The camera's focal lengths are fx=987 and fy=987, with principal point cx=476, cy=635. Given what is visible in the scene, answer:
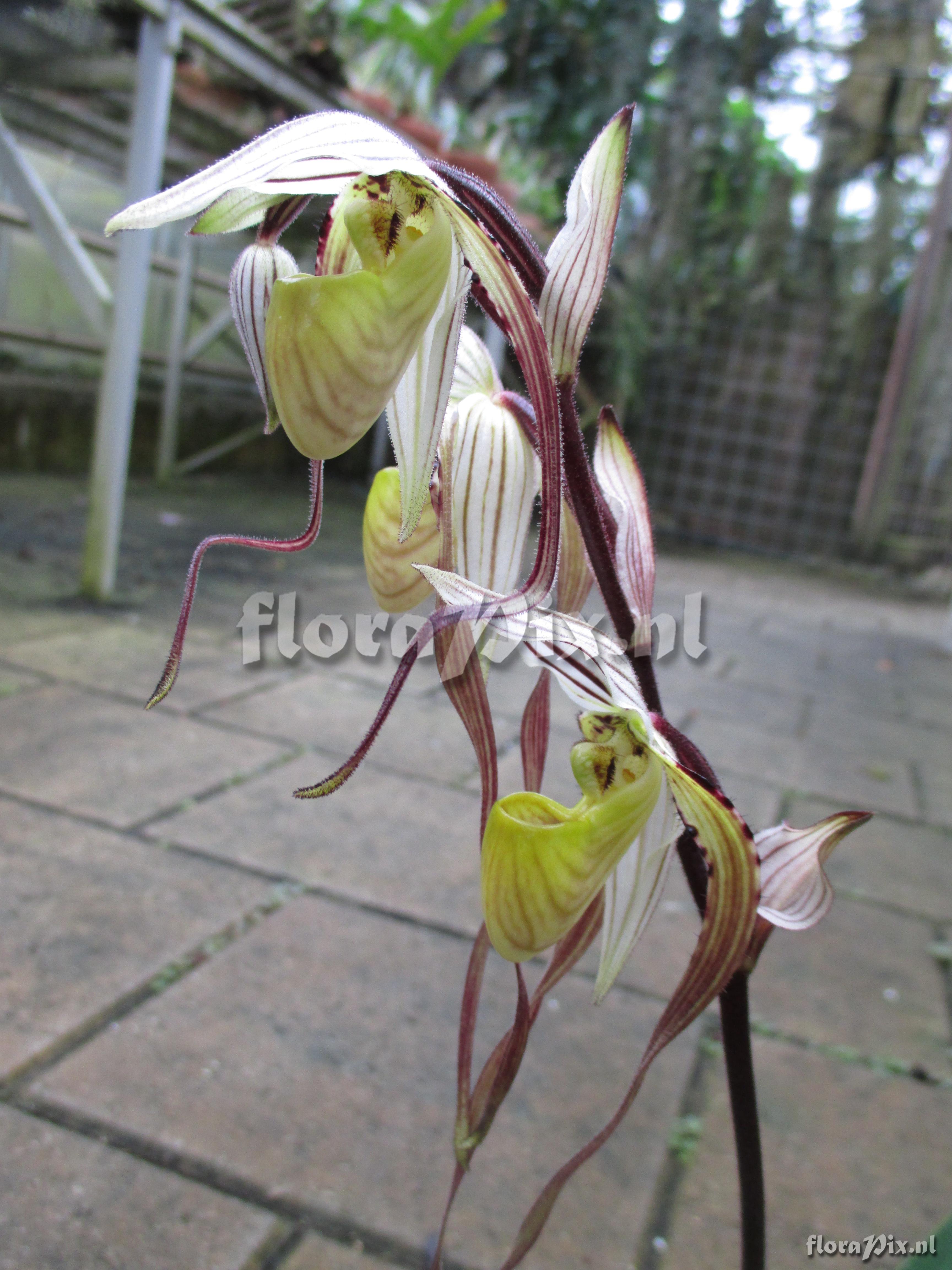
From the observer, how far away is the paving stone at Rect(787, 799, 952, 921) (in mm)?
1317

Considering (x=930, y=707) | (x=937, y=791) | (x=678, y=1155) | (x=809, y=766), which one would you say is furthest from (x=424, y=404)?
(x=930, y=707)

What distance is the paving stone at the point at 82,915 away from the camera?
812mm

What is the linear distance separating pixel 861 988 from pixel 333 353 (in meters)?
1.03

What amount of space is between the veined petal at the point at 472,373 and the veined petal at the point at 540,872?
0.16m

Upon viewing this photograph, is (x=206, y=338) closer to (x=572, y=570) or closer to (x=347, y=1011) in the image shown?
(x=347, y=1011)

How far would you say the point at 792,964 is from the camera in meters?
1.10

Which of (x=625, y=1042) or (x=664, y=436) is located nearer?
(x=625, y=1042)

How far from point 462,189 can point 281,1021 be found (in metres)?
0.75

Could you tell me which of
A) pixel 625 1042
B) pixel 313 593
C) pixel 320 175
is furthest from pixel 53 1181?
pixel 313 593

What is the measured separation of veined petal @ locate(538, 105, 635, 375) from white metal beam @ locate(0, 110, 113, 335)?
1.85 meters

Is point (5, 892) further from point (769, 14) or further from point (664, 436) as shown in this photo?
point (769, 14)

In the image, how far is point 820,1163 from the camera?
78 centimetres

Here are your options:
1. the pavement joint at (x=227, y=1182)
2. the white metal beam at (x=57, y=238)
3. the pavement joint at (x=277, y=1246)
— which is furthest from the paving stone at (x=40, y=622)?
the pavement joint at (x=277, y=1246)

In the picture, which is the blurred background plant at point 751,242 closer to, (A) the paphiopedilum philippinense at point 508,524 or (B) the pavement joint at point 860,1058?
(B) the pavement joint at point 860,1058
